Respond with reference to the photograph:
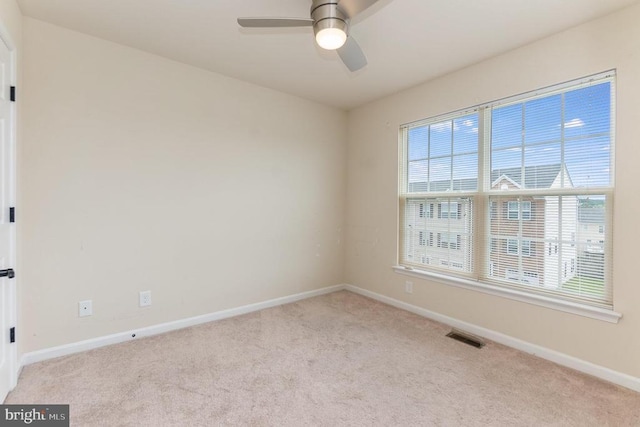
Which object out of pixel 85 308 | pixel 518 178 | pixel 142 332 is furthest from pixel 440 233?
pixel 85 308

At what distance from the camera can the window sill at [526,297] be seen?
209cm

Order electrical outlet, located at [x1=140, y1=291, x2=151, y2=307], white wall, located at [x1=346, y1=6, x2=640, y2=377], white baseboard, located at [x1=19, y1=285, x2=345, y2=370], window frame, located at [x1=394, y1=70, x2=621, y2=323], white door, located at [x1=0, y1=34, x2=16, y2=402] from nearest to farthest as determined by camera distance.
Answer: white door, located at [x1=0, y1=34, x2=16, y2=402]
white wall, located at [x1=346, y1=6, x2=640, y2=377]
window frame, located at [x1=394, y1=70, x2=621, y2=323]
white baseboard, located at [x1=19, y1=285, x2=345, y2=370]
electrical outlet, located at [x1=140, y1=291, x2=151, y2=307]

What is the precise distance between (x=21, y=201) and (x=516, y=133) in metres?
3.83

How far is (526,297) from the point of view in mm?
2441

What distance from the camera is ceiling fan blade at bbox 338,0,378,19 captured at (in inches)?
60.5

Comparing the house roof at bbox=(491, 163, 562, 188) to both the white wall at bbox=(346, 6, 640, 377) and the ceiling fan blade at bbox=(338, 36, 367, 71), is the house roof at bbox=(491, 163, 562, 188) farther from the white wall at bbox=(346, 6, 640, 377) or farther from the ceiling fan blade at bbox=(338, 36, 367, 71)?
the ceiling fan blade at bbox=(338, 36, 367, 71)

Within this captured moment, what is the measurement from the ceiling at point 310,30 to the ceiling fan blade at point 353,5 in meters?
0.49

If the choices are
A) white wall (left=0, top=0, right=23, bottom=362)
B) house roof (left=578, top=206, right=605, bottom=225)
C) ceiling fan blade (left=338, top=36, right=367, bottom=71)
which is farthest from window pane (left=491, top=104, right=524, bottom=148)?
white wall (left=0, top=0, right=23, bottom=362)

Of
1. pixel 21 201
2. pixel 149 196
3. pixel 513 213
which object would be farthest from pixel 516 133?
pixel 21 201

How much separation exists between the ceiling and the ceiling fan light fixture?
1.68 ft

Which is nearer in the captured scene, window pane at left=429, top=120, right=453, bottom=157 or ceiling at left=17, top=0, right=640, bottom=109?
ceiling at left=17, top=0, right=640, bottom=109

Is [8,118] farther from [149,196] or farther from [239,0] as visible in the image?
[239,0]

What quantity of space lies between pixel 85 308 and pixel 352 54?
2766mm

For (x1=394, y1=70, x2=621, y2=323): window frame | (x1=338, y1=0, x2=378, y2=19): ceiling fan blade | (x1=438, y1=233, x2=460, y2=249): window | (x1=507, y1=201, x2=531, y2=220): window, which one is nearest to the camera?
(x1=338, y1=0, x2=378, y2=19): ceiling fan blade
